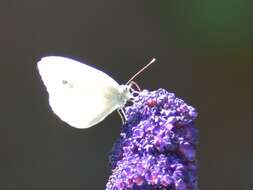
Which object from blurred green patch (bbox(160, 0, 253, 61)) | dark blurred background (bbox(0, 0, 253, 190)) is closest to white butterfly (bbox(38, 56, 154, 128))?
dark blurred background (bbox(0, 0, 253, 190))

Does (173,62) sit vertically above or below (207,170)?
above

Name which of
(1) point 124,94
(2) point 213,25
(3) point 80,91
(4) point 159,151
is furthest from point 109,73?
(4) point 159,151

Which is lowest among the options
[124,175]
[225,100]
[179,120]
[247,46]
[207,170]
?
[124,175]

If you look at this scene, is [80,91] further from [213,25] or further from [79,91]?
[213,25]

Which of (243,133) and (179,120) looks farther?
(243,133)

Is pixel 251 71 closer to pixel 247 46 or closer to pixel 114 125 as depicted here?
pixel 247 46

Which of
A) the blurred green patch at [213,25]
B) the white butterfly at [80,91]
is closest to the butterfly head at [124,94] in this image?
the white butterfly at [80,91]

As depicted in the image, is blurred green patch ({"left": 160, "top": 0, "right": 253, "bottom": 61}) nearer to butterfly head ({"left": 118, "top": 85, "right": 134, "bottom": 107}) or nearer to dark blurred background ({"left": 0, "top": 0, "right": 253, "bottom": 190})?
dark blurred background ({"left": 0, "top": 0, "right": 253, "bottom": 190})

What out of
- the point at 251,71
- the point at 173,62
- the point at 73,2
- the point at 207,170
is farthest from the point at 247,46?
the point at 73,2
